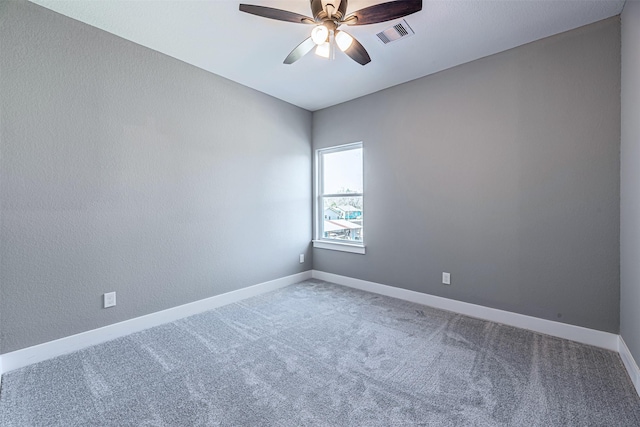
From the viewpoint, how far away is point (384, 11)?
6.01 ft

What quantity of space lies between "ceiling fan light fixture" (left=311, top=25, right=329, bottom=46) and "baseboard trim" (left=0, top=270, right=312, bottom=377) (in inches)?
109

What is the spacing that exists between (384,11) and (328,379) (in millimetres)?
2483

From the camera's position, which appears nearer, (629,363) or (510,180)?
(629,363)

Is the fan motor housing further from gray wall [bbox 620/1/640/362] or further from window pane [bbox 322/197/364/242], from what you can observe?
window pane [bbox 322/197/364/242]

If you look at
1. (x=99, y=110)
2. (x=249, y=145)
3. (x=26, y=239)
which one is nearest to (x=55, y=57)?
(x=99, y=110)

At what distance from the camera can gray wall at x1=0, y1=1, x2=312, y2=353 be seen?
205cm

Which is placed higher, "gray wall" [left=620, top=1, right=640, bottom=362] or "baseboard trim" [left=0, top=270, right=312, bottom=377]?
"gray wall" [left=620, top=1, right=640, bottom=362]

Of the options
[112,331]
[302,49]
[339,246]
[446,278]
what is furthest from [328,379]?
[302,49]

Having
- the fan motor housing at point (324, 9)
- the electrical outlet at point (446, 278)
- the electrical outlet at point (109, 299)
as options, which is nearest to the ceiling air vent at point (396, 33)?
the fan motor housing at point (324, 9)

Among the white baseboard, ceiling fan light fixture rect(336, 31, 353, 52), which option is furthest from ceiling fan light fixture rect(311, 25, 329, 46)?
the white baseboard

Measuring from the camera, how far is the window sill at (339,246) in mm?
3838

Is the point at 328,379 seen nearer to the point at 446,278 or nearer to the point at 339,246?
the point at 446,278

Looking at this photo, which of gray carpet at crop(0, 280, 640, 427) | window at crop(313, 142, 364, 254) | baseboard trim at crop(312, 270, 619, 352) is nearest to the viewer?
gray carpet at crop(0, 280, 640, 427)

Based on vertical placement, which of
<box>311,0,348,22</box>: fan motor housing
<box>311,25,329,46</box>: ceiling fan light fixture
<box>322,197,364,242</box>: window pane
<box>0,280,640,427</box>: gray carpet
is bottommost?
<box>0,280,640,427</box>: gray carpet
